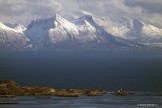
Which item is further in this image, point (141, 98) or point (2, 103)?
point (141, 98)

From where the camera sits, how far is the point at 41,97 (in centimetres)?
19862

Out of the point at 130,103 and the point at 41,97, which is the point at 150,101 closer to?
the point at 130,103

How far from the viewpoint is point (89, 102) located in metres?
185

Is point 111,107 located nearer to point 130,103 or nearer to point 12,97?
point 130,103

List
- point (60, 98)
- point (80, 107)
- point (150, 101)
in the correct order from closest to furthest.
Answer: point (80, 107), point (150, 101), point (60, 98)

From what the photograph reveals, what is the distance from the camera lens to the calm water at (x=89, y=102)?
17350cm

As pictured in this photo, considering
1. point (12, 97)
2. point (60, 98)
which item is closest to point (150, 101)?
point (60, 98)

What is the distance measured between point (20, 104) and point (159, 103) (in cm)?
4582

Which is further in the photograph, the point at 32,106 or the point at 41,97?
the point at 41,97

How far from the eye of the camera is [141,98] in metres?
195

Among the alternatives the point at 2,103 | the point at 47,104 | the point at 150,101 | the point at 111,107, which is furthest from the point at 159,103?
the point at 2,103

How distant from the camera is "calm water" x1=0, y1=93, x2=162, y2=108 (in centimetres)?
17350

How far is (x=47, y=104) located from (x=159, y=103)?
3701 cm

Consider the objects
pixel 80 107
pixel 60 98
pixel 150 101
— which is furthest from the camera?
pixel 60 98
